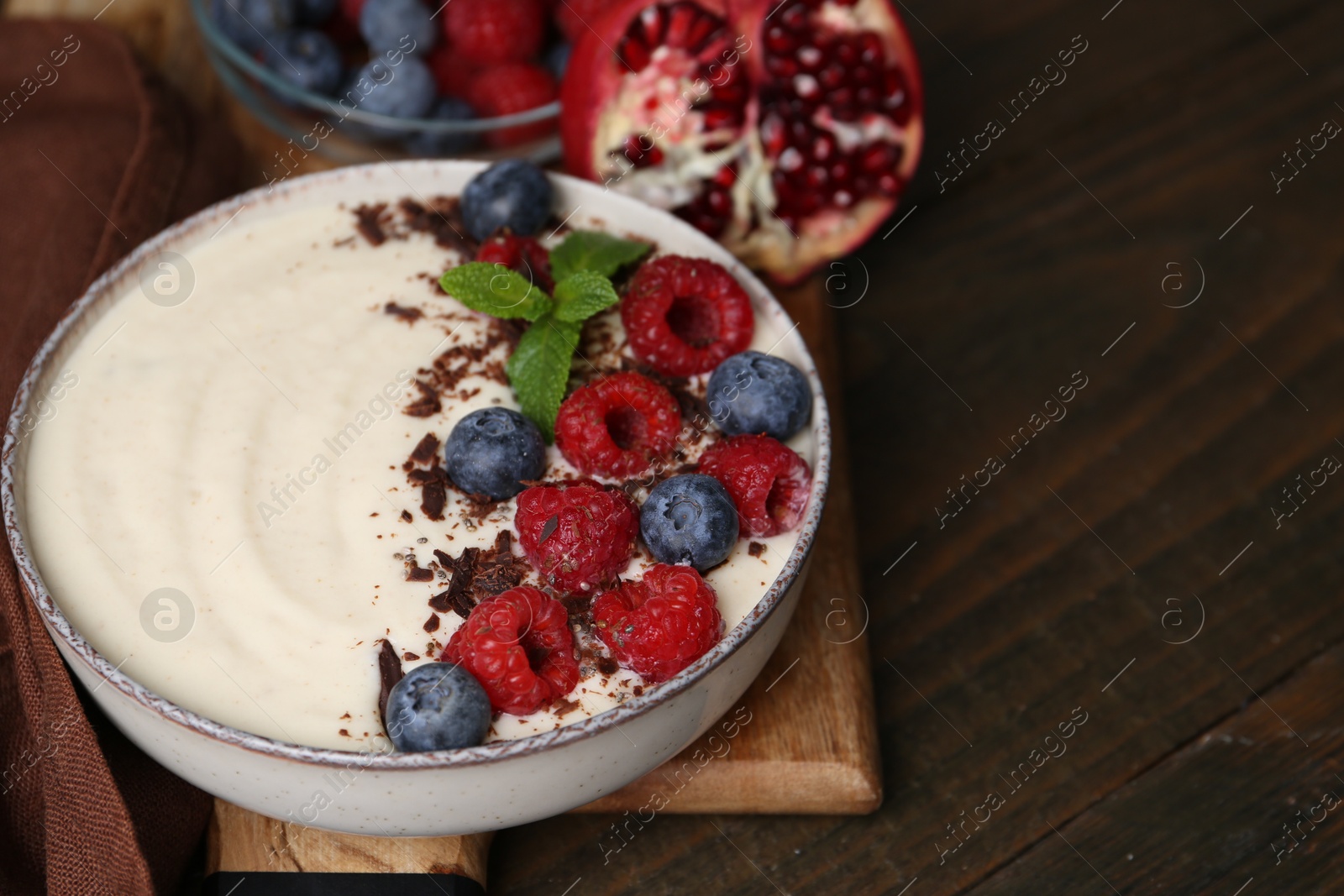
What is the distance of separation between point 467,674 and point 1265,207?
1.96 m

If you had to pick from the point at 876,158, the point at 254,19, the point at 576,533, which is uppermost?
the point at 254,19

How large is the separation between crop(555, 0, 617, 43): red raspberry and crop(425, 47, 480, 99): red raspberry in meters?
0.19

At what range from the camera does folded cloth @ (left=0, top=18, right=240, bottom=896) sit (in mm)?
1397

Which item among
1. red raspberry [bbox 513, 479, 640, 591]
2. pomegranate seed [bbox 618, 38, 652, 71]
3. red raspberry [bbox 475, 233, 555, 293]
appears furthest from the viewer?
pomegranate seed [bbox 618, 38, 652, 71]

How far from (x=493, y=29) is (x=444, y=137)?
26cm

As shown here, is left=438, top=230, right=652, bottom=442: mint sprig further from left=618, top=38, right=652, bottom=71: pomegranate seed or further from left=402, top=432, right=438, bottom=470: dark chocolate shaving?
left=618, top=38, right=652, bottom=71: pomegranate seed

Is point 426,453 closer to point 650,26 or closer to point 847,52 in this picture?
point 650,26

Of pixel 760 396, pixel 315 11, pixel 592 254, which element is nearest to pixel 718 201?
pixel 592 254

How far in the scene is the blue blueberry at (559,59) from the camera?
2324 mm

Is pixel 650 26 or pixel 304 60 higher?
pixel 304 60

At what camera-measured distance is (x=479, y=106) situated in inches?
88.9

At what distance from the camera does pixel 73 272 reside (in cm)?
183

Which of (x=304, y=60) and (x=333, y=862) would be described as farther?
(x=304, y=60)

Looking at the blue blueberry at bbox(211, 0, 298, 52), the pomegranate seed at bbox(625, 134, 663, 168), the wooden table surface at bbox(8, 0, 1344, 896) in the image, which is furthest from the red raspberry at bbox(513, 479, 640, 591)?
the blue blueberry at bbox(211, 0, 298, 52)
